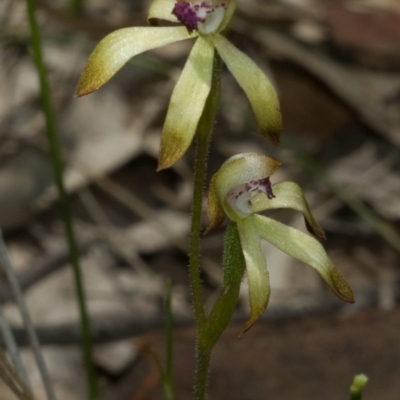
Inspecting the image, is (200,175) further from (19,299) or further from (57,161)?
(57,161)

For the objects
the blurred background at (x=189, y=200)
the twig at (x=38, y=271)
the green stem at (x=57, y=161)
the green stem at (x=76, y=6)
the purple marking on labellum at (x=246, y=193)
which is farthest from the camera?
the green stem at (x=76, y=6)

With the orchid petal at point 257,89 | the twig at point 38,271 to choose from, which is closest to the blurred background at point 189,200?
the twig at point 38,271

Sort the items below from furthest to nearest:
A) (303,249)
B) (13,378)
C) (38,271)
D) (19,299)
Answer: (38,271) < (19,299) < (13,378) < (303,249)

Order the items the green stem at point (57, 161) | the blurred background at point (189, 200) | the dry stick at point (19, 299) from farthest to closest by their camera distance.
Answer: the blurred background at point (189, 200), the green stem at point (57, 161), the dry stick at point (19, 299)

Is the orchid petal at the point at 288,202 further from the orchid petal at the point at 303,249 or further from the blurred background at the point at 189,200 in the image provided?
the blurred background at the point at 189,200

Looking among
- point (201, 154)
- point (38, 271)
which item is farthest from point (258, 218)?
point (38, 271)
